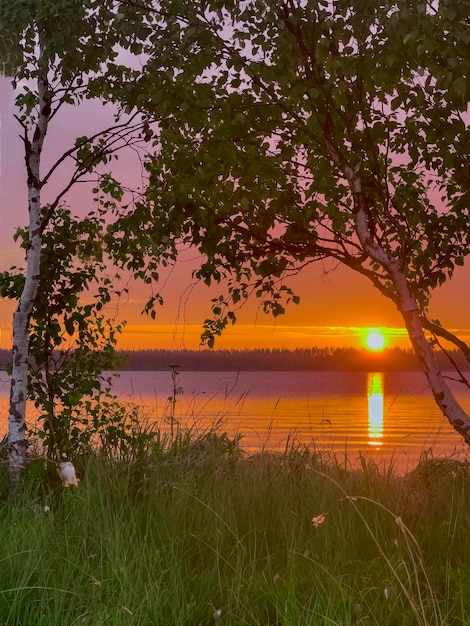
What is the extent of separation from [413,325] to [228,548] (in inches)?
160

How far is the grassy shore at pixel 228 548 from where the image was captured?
6207 mm

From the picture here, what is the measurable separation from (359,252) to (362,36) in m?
3.33

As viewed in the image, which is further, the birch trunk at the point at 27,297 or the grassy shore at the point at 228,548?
the birch trunk at the point at 27,297

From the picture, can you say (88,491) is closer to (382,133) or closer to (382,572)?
(382,572)

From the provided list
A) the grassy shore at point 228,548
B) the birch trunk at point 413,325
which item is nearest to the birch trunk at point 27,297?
the grassy shore at point 228,548

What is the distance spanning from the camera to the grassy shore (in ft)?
20.4

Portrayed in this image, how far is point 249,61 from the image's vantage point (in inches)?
367

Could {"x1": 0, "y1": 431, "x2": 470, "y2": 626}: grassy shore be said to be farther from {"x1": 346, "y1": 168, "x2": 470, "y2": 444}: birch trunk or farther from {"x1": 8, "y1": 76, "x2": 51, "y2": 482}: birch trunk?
{"x1": 346, "y1": 168, "x2": 470, "y2": 444}: birch trunk

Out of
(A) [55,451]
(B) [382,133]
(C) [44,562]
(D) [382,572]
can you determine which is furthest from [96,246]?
(D) [382,572]

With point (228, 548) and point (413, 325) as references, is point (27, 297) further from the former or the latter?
point (413, 325)

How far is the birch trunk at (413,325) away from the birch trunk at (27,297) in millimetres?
4258

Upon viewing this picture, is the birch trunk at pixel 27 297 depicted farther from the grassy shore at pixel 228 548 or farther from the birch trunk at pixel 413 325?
the birch trunk at pixel 413 325

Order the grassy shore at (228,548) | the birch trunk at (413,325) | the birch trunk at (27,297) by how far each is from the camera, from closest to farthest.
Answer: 1. the grassy shore at (228,548)
2. the birch trunk at (413,325)
3. the birch trunk at (27,297)

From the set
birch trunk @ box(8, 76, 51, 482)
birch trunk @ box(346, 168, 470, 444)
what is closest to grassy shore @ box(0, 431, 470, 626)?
birch trunk @ box(8, 76, 51, 482)
